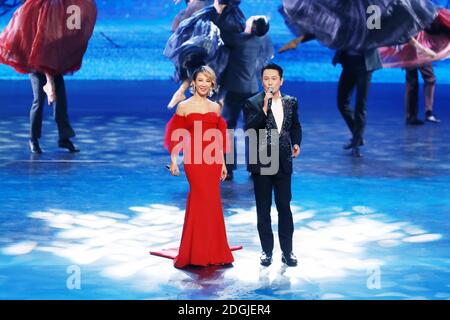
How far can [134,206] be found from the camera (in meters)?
7.67

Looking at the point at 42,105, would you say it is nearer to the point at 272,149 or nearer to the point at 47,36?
the point at 47,36

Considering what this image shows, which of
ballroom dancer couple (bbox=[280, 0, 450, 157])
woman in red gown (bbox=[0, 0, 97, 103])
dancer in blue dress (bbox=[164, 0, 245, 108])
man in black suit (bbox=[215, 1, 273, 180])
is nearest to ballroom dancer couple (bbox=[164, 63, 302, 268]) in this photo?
dancer in blue dress (bbox=[164, 0, 245, 108])

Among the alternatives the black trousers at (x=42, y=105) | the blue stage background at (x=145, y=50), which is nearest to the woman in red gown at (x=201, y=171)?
the black trousers at (x=42, y=105)

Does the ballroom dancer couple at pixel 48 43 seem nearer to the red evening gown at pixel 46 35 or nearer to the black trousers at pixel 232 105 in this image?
the red evening gown at pixel 46 35

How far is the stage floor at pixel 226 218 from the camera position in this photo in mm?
5590

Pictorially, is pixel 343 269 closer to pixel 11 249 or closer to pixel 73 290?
pixel 73 290

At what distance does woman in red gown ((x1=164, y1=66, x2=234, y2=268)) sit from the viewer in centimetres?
593

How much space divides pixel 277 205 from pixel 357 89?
13.0 feet

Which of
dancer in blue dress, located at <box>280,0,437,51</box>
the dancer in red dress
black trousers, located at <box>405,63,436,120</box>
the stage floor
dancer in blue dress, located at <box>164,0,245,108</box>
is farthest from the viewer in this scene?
black trousers, located at <box>405,63,436,120</box>

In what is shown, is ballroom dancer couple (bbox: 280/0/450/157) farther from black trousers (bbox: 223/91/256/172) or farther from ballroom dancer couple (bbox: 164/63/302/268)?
ballroom dancer couple (bbox: 164/63/302/268)

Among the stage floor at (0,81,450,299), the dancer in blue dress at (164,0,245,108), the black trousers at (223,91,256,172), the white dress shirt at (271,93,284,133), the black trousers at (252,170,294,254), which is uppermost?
the dancer in blue dress at (164,0,245,108)

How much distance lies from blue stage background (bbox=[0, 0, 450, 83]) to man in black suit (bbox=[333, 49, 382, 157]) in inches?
355

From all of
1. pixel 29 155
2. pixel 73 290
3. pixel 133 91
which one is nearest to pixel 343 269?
pixel 73 290
